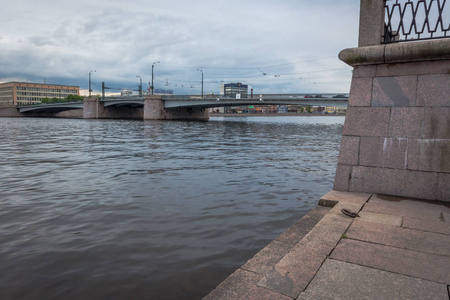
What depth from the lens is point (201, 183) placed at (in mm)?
9195

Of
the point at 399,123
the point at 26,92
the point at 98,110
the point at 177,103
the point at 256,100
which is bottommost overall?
the point at 399,123

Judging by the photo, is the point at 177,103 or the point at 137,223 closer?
the point at 137,223

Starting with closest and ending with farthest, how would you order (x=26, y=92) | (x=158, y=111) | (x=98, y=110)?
(x=158, y=111)
(x=98, y=110)
(x=26, y=92)

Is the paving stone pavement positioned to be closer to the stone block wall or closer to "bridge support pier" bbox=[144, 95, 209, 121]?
A: the stone block wall

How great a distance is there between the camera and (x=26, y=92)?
6836 inches

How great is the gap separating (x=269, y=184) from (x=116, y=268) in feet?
18.5

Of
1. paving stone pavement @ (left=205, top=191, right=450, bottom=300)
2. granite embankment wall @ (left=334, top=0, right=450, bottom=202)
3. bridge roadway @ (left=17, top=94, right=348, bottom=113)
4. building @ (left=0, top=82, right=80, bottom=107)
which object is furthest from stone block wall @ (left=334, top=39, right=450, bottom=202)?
building @ (left=0, top=82, right=80, bottom=107)

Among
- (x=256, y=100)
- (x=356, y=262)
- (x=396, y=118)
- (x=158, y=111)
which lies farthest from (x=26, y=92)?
(x=356, y=262)

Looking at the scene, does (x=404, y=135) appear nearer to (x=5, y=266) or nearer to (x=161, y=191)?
(x=161, y=191)

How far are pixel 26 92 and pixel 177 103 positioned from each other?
5654 inches

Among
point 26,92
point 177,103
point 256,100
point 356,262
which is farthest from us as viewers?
point 26,92

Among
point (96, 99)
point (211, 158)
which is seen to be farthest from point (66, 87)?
point (211, 158)

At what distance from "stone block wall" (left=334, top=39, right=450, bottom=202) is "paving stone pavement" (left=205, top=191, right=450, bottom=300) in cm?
→ 111

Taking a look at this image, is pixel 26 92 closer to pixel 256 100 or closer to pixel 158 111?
pixel 158 111
